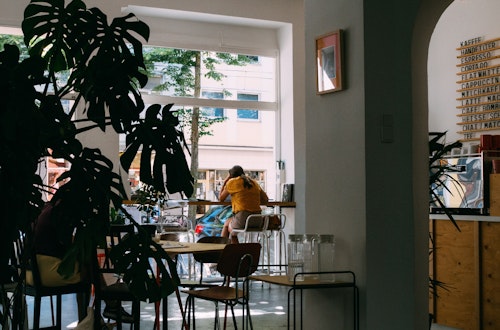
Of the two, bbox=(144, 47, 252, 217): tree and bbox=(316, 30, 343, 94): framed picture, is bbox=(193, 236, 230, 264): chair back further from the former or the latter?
bbox=(144, 47, 252, 217): tree

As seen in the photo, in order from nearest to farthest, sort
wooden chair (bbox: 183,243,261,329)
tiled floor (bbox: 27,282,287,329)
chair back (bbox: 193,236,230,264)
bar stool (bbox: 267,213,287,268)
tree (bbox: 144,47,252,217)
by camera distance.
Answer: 1. wooden chair (bbox: 183,243,261,329)
2. chair back (bbox: 193,236,230,264)
3. tiled floor (bbox: 27,282,287,329)
4. bar stool (bbox: 267,213,287,268)
5. tree (bbox: 144,47,252,217)

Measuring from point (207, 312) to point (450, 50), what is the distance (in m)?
4.20

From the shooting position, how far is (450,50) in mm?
8609

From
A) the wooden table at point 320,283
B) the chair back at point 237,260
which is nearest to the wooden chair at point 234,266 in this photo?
the chair back at point 237,260

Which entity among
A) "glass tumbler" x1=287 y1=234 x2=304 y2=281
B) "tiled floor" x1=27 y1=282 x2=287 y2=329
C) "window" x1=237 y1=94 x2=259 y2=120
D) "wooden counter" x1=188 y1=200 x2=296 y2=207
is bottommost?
"tiled floor" x1=27 y1=282 x2=287 y2=329

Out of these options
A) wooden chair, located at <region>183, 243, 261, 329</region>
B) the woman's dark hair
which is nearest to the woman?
the woman's dark hair

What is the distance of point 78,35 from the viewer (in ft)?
10.6

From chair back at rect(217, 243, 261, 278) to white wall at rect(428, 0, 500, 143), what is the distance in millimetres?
4100

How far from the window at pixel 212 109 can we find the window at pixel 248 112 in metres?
0.28

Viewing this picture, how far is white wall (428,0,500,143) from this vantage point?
8.15 meters

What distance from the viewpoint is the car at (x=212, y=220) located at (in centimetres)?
1024

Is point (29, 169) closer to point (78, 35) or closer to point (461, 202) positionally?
point (78, 35)

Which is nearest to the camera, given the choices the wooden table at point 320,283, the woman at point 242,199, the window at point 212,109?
the wooden table at point 320,283

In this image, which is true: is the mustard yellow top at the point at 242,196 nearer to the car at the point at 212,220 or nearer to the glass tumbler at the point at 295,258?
the car at the point at 212,220
